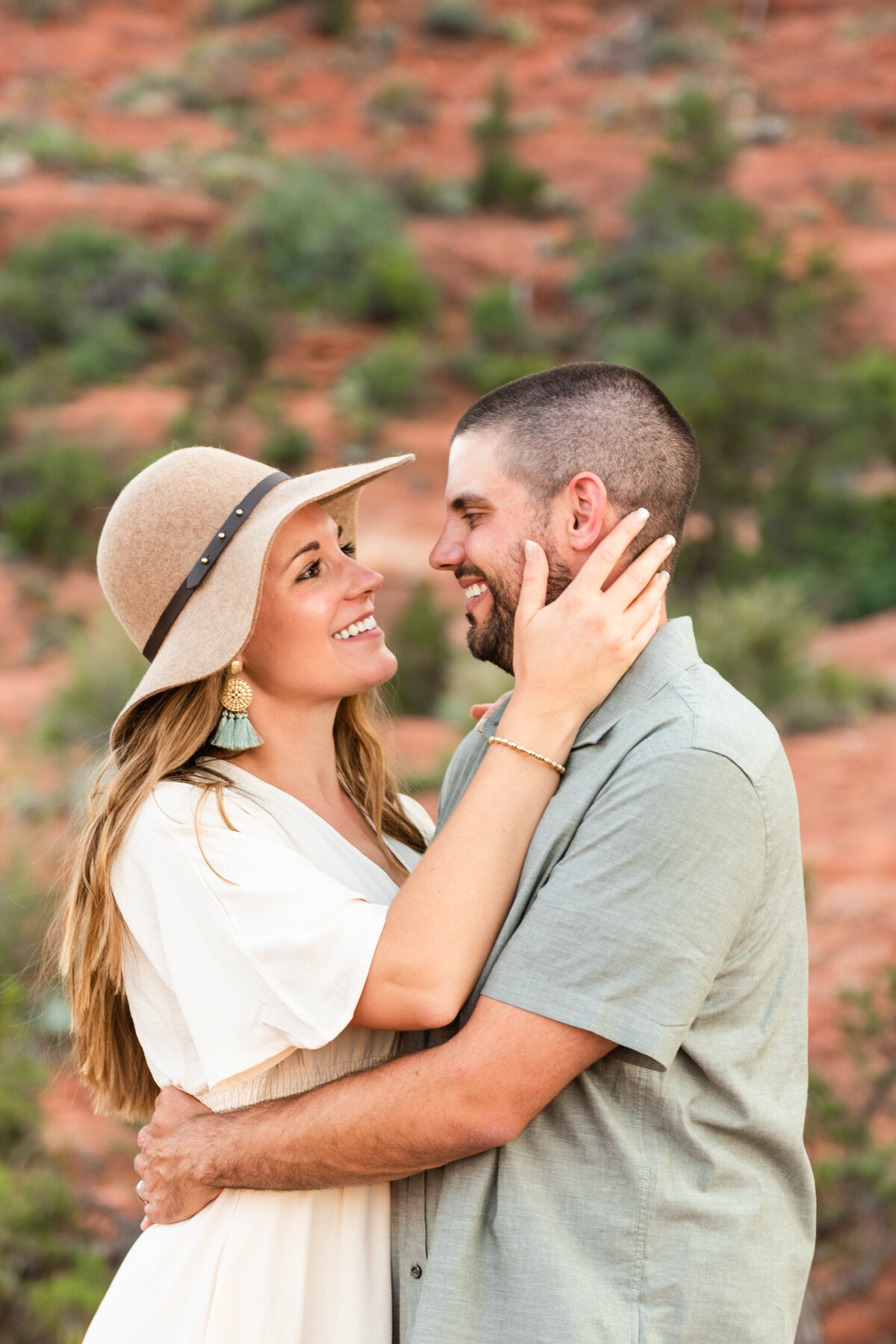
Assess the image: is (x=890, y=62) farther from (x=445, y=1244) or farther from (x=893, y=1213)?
(x=445, y=1244)

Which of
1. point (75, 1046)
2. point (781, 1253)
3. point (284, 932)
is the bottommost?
point (75, 1046)

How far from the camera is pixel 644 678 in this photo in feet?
6.21

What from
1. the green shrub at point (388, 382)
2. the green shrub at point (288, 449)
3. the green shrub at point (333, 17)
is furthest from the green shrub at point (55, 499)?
the green shrub at point (333, 17)

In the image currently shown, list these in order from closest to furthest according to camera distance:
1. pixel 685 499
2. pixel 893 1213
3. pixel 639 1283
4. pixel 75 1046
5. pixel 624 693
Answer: pixel 639 1283, pixel 624 693, pixel 685 499, pixel 75 1046, pixel 893 1213

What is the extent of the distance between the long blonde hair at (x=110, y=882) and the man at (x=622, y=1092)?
1.29 ft

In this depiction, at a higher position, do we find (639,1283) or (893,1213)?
(639,1283)

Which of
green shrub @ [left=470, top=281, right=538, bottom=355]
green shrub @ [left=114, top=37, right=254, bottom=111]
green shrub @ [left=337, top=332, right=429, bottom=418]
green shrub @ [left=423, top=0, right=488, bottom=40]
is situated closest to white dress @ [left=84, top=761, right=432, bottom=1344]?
green shrub @ [left=337, top=332, right=429, bottom=418]

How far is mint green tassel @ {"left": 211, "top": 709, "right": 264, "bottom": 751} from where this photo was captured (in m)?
2.20

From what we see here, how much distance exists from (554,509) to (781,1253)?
46.3 inches

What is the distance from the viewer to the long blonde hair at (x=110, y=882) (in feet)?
6.70

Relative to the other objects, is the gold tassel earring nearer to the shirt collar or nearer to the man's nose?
the man's nose

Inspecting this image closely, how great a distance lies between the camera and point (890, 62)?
1314 inches

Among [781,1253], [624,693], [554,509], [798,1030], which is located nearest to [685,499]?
[554,509]

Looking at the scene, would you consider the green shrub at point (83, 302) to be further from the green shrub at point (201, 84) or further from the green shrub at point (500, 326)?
the green shrub at point (201, 84)
